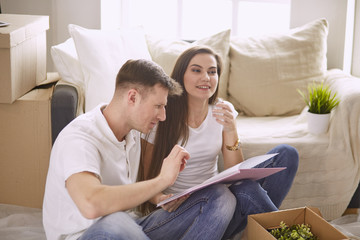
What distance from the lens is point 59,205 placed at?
1.38 m

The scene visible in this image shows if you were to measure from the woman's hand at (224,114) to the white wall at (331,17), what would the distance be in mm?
1484

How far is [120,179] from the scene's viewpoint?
1.52m

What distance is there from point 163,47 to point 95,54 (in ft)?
1.40

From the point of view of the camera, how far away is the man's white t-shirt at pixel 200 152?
A: 1891 millimetres

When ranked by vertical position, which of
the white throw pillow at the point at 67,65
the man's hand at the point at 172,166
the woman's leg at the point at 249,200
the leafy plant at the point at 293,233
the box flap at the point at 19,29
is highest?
the box flap at the point at 19,29

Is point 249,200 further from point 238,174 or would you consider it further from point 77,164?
point 77,164

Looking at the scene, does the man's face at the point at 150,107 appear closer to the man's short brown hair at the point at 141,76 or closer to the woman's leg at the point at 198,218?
the man's short brown hair at the point at 141,76

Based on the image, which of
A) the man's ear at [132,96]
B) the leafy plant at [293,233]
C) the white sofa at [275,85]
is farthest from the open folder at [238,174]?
the white sofa at [275,85]

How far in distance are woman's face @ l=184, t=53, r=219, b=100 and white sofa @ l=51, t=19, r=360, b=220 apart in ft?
1.57

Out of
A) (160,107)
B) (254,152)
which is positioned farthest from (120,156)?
(254,152)

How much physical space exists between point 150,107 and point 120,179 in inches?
9.5

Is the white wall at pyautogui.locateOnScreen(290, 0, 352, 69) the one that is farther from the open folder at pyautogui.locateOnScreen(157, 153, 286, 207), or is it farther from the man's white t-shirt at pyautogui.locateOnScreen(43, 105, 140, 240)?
the man's white t-shirt at pyautogui.locateOnScreen(43, 105, 140, 240)

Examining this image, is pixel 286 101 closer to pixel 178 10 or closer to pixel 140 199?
pixel 178 10

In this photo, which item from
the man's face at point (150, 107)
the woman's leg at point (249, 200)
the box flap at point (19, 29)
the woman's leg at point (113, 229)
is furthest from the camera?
the box flap at point (19, 29)
